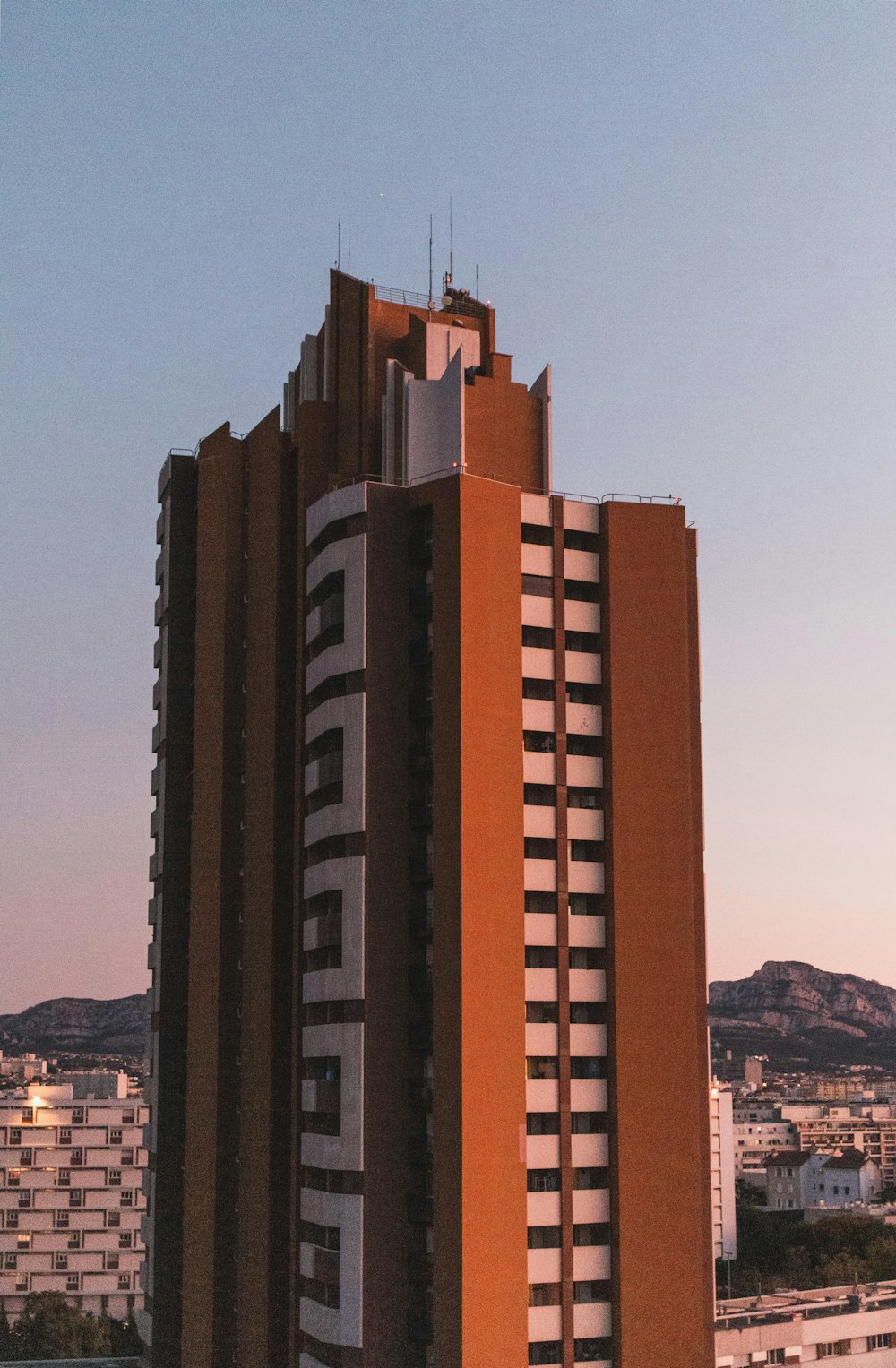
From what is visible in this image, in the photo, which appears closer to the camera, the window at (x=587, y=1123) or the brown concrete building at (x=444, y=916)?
the brown concrete building at (x=444, y=916)

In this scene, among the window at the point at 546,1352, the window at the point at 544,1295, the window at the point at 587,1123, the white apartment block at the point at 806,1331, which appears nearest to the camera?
the window at the point at 546,1352

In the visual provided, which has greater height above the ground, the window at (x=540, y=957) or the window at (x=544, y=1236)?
the window at (x=540, y=957)

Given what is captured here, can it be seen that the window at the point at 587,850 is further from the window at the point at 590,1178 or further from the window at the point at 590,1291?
the window at the point at 590,1291

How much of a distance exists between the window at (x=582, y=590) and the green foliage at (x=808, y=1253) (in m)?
89.8

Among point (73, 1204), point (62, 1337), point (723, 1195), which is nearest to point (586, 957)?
point (62, 1337)

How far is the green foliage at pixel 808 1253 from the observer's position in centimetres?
13112

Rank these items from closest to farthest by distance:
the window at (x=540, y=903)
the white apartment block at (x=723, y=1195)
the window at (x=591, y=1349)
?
the window at (x=591, y=1349)
the window at (x=540, y=903)
the white apartment block at (x=723, y=1195)

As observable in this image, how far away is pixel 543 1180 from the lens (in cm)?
5003

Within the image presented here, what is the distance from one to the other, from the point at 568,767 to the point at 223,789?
49.3 ft

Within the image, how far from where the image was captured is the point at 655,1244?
5056 cm

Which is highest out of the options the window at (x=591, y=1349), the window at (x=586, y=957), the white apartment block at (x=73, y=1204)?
the window at (x=586, y=957)

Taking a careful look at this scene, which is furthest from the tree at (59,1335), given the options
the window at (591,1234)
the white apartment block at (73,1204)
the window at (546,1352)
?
the window at (591,1234)

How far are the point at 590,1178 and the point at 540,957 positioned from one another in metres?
7.29

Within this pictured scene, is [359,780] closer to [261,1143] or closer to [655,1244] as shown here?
[261,1143]
